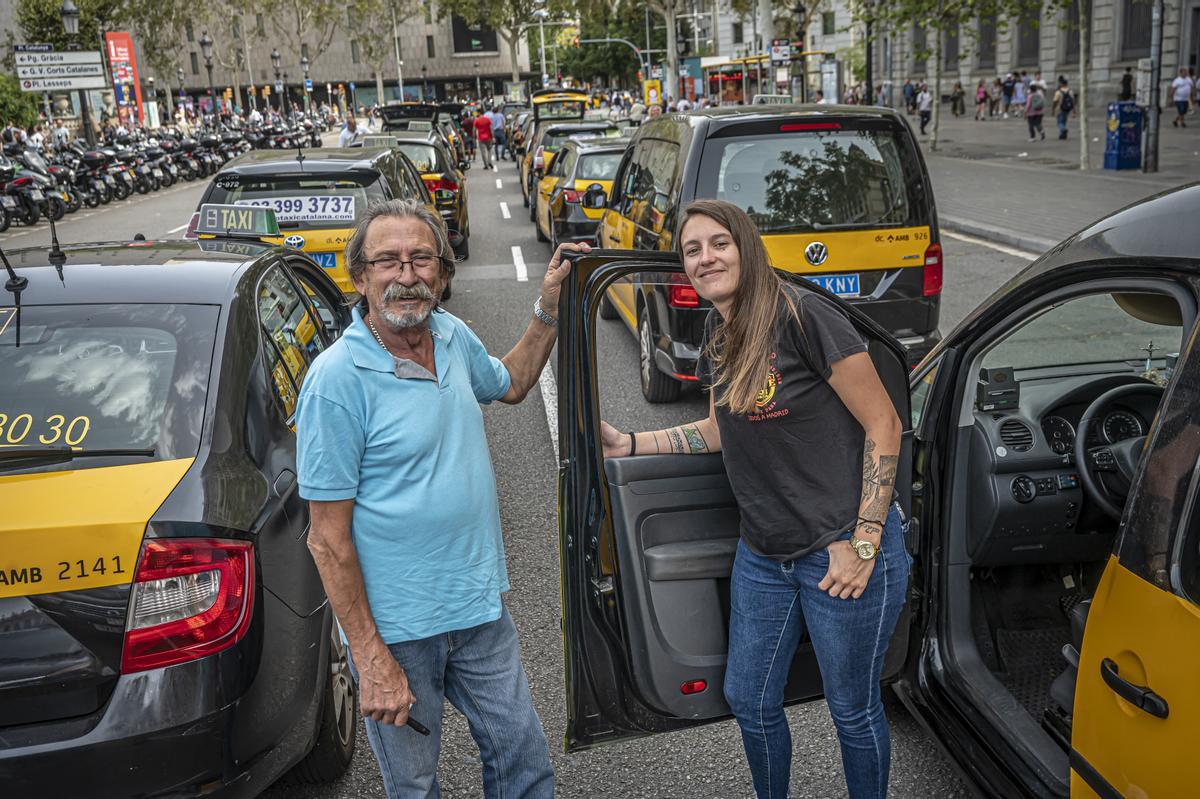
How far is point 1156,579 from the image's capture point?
1.92 meters

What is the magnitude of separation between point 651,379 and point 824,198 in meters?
1.67

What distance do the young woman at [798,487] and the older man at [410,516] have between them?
0.42 meters

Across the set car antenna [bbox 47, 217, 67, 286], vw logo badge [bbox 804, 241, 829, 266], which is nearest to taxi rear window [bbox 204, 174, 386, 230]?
vw logo badge [bbox 804, 241, 829, 266]

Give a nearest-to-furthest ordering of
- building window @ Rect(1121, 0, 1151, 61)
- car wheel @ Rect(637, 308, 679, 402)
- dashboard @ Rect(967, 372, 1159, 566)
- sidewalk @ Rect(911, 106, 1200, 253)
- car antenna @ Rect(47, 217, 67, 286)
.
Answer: dashboard @ Rect(967, 372, 1159, 566) → car antenna @ Rect(47, 217, 67, 286) → car wheel @ Rect(637, 308, 679, 402) → sidewalk @ Rect(911, 106, 1200, 253) → building window @ Rect(1121, 0, 1151, 61)

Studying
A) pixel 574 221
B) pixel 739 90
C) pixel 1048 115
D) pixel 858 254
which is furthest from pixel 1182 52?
pixel 858 254

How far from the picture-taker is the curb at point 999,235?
41.1ft

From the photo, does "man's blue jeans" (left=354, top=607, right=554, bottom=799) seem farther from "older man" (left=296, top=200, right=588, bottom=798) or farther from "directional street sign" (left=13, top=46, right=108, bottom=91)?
"directional street sign" (left=13, top=46, right=108, bottom=91)

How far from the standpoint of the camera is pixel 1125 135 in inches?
763

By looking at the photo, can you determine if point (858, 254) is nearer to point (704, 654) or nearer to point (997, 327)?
point (997, 327)

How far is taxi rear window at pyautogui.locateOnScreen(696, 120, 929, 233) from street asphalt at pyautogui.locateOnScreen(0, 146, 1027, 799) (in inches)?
58.6

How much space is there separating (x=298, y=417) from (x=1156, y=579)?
1.67m

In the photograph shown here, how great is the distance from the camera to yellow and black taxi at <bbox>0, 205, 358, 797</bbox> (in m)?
2.44

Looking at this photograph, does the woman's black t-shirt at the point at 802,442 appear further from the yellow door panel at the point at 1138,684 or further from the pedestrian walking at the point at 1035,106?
the pedestrian walking at the point at 1035,106

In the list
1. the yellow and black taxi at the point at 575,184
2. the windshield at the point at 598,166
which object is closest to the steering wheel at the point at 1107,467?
the yellow and black taxi at the point at 575,184
